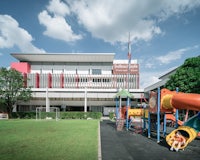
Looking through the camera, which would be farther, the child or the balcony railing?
the balcony railing

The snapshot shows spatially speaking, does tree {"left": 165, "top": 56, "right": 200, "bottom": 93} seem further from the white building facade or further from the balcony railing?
the balcony railing

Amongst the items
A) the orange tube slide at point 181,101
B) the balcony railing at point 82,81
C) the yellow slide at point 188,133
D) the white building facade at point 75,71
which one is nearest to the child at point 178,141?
the yellow slide at point 188,133

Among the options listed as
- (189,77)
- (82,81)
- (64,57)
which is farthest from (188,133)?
(82,81)

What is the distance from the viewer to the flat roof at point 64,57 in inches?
2437

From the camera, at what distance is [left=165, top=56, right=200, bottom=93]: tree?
978 inches

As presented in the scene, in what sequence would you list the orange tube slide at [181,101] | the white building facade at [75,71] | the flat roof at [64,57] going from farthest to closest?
the white building facade at [75,71] → the flat roof at [64,57] → the orange tube slide at [181,101]

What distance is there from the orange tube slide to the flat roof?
5154cm

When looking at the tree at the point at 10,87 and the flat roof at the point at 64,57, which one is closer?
the tree at the point at 10,87

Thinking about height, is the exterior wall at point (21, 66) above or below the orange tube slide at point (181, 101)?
above

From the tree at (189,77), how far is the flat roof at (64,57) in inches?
1431

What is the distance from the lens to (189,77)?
25.6 meters

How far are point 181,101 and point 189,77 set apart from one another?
60.4 ft

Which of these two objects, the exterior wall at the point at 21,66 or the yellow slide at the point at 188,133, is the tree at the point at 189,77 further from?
the exterior wall at the point at 21,66

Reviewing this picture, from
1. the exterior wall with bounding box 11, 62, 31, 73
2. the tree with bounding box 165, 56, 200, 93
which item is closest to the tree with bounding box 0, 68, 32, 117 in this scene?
the tree with bounding box 165, 56, 200, 93
